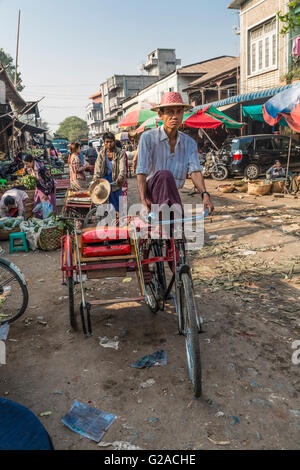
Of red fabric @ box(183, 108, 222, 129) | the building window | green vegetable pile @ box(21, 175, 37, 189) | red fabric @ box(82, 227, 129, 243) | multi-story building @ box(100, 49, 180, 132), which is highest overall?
multi-story building @ box(100, 49, 180, 132)

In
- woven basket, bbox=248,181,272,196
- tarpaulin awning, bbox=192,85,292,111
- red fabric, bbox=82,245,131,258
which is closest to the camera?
red fabric, bbox=82,245,131,258

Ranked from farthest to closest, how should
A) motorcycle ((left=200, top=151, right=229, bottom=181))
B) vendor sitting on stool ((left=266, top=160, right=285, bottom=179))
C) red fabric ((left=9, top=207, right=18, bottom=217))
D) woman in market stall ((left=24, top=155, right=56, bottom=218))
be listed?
1. motorcycle ((left=200, top=151, right=229, bottom=181))
2. vendor sitting on stool ((left=266, top=160, right=285, bottom=179))
3. woman in market stall ((left=24, top=155, right=56, bottom=218))
4. red fabric ((left=9, top=207, right=18, bottom=217))

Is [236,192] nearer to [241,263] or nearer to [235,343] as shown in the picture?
[241,263]

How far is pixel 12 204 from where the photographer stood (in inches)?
324

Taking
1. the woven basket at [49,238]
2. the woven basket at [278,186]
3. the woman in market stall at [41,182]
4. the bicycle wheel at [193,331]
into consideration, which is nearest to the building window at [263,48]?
the woven basket at [278,186]

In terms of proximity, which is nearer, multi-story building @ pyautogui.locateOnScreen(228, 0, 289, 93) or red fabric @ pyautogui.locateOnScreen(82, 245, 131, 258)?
red fabric @ pyautogui.locateOnScreen(82, 245, 131, 258)

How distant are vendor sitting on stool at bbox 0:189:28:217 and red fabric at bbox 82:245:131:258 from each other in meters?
5.24

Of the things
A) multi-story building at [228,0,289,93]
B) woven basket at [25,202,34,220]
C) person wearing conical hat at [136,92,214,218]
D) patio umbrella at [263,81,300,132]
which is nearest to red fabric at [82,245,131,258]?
person wearing conical hat at [136,92,214,218]

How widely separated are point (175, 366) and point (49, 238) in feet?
15.6

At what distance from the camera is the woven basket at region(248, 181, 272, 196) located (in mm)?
12227

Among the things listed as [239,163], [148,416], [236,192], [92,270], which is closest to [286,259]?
[92,270]

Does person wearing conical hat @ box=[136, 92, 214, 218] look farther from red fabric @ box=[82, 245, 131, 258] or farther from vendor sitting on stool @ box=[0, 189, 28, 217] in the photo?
vendor sitting on stool @ box=[0, 189, 28, 217]

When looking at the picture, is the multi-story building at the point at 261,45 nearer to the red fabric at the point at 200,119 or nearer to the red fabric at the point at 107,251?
the red fabric at the point at 200,119

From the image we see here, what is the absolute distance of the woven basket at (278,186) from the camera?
12488mm
